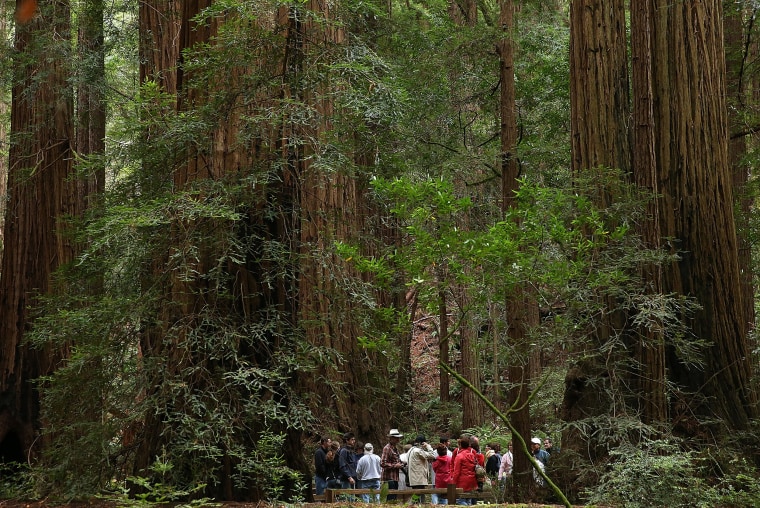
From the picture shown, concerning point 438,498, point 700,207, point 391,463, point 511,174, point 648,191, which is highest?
point 511,174

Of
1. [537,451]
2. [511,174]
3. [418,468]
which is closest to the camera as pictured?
[418,468]

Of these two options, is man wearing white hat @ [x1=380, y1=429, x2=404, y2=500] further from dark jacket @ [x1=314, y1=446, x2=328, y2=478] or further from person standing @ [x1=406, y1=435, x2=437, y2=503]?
dark jacket @ [x1=314, y1=446, x2=328, y2=478]

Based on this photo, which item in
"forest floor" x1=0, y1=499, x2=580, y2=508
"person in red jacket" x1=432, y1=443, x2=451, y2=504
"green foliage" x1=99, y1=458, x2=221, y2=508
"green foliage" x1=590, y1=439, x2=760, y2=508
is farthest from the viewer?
"person in red jacket" x1=432, y1=443, x2=451, y2=504

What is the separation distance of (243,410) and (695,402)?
6.24 m

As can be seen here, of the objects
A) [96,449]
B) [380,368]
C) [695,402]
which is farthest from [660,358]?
[96,449]

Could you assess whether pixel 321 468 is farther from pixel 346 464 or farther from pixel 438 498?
pixel 438 498

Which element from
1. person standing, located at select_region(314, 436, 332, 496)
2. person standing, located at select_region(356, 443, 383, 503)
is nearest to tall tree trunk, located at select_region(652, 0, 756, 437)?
person standing, located at select_region(356, 443, 383, 503)

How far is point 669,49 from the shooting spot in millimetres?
12531

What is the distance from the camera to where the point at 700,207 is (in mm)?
11875

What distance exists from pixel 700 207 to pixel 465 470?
4.93m

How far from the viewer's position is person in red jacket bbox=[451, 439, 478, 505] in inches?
483

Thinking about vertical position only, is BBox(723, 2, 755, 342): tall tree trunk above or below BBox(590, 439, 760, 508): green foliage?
above

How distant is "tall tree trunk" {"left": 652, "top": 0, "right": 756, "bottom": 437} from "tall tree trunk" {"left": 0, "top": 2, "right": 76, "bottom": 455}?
8.72 metres

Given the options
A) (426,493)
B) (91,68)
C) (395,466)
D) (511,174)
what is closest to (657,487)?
(426,493)
